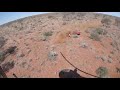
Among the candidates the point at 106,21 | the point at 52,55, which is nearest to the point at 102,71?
the point at 52,55

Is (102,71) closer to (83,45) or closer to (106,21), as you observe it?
(83,45)

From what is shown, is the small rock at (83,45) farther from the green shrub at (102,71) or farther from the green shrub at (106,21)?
the green shrub at (106,21)

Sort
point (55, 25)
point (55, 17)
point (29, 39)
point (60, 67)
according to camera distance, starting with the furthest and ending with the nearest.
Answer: point (55, 17)
point (55, 25)
point (29, 39)
point (60, 67)

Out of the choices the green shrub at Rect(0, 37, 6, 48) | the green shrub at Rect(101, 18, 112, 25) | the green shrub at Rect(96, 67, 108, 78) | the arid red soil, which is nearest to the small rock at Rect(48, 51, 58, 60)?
the arid red soil

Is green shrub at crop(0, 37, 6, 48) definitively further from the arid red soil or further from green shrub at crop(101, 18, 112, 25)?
green shrub at crop(101, 18, 112, 25)

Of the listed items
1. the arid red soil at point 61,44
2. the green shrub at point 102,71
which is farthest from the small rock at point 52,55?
the green shrub at point 102,71

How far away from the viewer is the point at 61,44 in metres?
13.6

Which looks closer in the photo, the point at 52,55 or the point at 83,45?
the point at 52,55

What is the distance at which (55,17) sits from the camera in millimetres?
19109
